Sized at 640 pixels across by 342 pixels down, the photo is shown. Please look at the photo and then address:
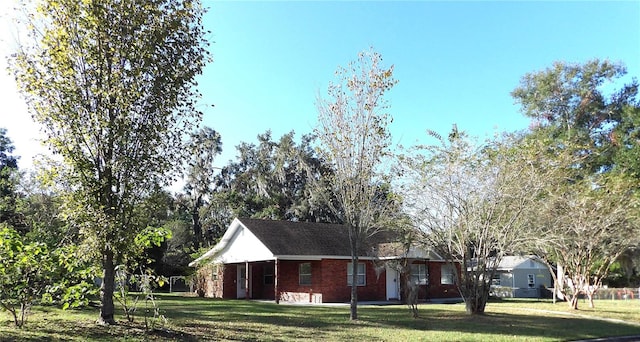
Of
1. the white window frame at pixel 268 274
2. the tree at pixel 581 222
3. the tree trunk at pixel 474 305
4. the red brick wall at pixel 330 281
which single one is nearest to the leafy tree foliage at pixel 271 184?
the white window frame at pixel 268 274

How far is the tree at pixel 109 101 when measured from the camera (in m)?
11.0

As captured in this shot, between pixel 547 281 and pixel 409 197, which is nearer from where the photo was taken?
pixel 409 197

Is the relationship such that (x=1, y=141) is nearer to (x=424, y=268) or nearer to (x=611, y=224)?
(x=424, y=268)

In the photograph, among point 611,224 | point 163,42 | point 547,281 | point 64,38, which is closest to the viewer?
point 64,38

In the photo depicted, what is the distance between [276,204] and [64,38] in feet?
109

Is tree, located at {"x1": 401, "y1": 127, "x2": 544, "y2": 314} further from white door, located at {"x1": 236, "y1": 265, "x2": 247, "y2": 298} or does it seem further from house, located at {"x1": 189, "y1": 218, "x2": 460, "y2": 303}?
white door, located at {"x1": 236, "y1": 265, "x2": 247, "y2": 298}

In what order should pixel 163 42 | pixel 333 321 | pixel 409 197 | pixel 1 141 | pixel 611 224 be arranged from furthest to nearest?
pixel 1 141 → pixel 611 224 → pixel 409 197 → pixel 333 321 → pixel 163 42

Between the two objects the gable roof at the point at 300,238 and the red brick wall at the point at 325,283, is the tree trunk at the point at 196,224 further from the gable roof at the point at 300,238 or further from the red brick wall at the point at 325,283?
the gable roof at the point at 300,238

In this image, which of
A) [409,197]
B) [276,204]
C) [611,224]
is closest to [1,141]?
[276,204]

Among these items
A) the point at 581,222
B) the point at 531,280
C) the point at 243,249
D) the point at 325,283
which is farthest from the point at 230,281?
the point at 531,280

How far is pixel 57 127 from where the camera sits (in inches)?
440

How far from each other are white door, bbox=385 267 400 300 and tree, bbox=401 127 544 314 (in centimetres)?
1004

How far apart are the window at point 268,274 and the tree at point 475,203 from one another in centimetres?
Answer: 1328

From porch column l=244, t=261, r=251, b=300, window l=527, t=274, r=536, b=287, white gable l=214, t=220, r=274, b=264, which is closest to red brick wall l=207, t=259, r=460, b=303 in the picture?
porch column l=244, t=261, r=251, b=300
